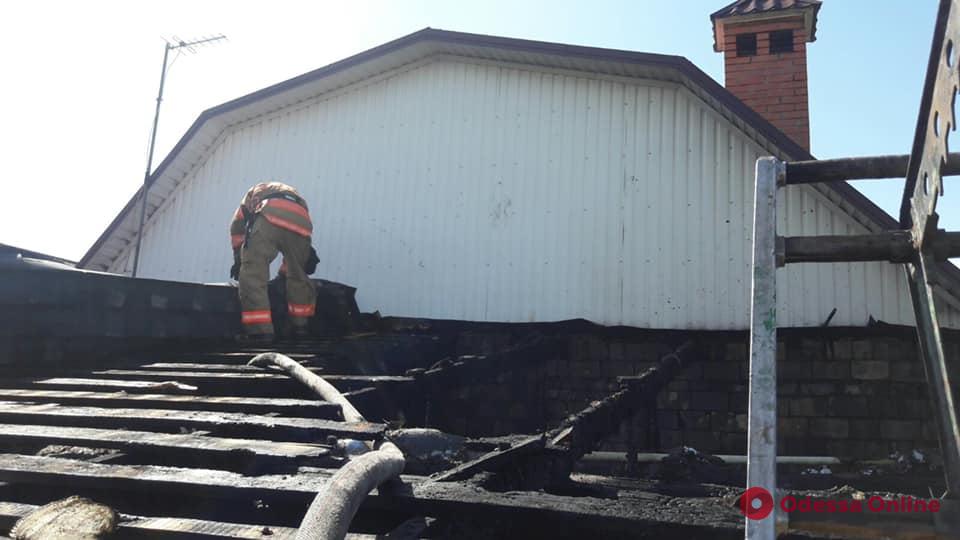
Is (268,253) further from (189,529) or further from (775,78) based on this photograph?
(775,78)

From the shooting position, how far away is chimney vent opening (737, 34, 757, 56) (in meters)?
11.3

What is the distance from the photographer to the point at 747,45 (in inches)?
447

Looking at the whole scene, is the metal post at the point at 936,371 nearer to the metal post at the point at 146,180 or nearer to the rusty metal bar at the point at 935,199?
the rusty metal bar at the point at 935,199

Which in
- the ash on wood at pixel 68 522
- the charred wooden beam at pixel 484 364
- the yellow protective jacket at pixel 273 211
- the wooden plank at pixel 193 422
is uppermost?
the yellow protective jacket at pixel 273 211

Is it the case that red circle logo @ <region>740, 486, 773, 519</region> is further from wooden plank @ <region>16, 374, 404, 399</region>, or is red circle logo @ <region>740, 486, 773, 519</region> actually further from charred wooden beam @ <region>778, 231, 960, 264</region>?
wooden plank @ <region>16, 374, 404, 399</region>

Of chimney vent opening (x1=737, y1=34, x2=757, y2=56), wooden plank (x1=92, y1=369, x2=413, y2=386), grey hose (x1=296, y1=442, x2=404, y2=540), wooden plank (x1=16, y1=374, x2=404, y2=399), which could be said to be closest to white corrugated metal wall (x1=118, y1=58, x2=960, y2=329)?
chimney vent opening (x1=737, y1=34, x2=757, y2=56)

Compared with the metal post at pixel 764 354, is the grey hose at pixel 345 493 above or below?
below

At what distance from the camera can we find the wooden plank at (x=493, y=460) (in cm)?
254

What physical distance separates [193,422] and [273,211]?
4290 mm

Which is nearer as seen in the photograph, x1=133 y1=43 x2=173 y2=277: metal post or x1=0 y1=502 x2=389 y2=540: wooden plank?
x1=0 y1=502 x2=389 y2=540: wooden plank

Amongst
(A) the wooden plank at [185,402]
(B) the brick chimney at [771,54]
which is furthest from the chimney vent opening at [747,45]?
(A) the wooden plank at [185,402]

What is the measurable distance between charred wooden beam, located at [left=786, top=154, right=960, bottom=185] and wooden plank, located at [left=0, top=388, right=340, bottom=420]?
261 centimetres

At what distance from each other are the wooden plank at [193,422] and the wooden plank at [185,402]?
0.15m

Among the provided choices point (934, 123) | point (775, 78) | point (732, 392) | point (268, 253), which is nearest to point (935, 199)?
point (934, 123)
